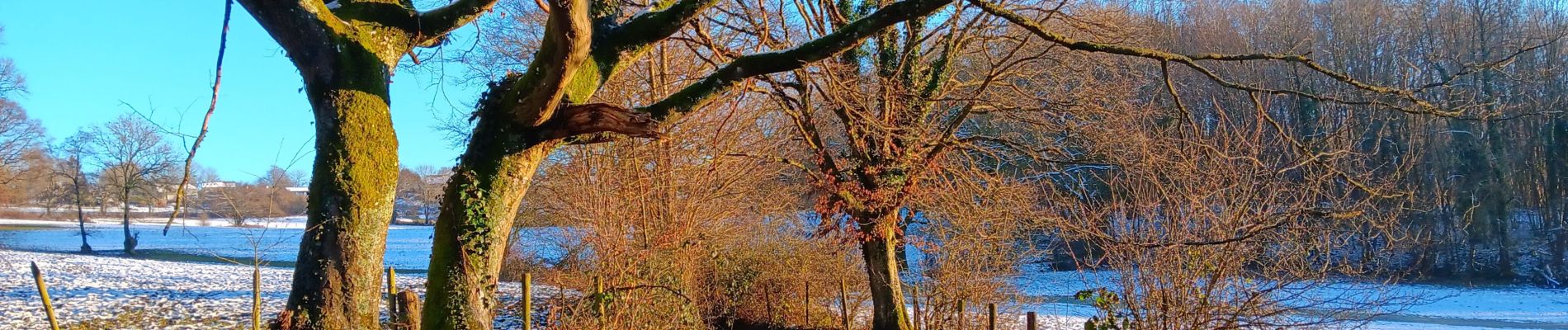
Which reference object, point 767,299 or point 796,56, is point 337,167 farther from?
point 767,299

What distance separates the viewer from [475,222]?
4.55 metres

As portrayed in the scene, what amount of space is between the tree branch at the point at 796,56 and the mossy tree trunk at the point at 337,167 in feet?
4.85

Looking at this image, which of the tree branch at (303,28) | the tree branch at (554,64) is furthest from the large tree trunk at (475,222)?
the tree branch at (303,28)

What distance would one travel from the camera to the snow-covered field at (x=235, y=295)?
11.2 m

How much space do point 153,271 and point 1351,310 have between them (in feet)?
74.5

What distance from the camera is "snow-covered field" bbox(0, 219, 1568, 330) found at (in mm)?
11172

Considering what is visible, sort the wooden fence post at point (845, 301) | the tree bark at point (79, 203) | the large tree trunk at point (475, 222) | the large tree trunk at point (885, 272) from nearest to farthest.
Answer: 1. the large tree trunk at point (475, 222)
2. the large tree trunk at point (885, 272)
3. the wooden fence post at point (845, 301)
4. the tree bark at point (79, 203)

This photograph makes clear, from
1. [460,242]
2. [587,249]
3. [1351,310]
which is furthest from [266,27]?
[1351,310]

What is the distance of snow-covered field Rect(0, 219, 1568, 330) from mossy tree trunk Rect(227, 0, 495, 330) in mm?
638

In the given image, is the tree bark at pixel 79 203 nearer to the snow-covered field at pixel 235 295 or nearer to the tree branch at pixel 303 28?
the snow-covered field at pixel 235 295

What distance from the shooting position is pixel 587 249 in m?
9.48

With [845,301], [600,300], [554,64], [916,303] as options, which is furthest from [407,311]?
[845,301]

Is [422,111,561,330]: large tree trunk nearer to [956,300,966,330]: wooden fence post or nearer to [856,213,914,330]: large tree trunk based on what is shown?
[956,300,966,330]: wooden fence post

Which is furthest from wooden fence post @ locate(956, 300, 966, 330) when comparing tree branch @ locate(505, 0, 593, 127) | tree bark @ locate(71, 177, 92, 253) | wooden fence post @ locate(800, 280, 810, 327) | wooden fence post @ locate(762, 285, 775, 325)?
tree bark @ locate(71, 177, 92, 253)
